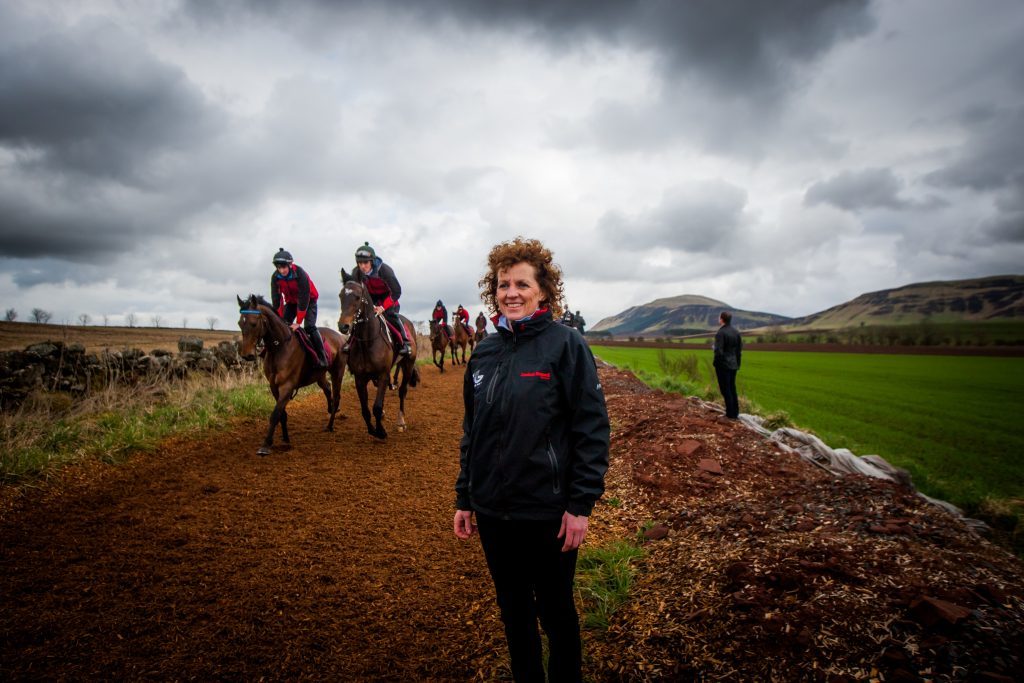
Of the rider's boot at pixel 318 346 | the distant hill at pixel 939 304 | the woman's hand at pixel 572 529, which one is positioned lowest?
the woman's hand at pixel 572 529

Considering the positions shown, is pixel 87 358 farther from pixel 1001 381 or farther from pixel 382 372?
pixel 1001 381

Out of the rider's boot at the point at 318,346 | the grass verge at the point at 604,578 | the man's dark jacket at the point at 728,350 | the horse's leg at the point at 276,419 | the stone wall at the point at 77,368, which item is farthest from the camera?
the man's dark jacket at the point at 728,350

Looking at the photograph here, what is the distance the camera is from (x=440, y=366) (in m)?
19.8

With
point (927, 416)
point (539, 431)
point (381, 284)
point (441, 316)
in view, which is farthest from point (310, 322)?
point (927, 416)

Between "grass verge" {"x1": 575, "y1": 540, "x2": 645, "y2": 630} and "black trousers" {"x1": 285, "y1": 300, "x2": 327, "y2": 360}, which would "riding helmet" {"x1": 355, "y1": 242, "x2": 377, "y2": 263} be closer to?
"black trousers" {"x1": 285, "y1": 300, "x2": 327, "y2": 360}

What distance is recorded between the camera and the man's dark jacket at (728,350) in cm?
967

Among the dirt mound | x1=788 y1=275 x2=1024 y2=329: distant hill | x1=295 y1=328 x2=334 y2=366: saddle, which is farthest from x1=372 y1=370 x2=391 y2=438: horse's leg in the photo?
x1=788 y1=275 x2=1024 y2=329: distant hill

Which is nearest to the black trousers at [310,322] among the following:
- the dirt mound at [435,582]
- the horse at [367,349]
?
the horse at [367,349]

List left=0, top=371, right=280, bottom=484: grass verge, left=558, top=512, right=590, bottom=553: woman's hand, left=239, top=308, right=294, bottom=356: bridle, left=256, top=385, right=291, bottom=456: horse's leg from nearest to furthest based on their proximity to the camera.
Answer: left=558, top=512, right=590, bottom=553: woman's hand → left=0, top=371, right=280, bottom=484: grass verge → left=256, top=385, right=291, bottom=456: horse's leg → left=239, top=308, right=294, bottom=356: bridle

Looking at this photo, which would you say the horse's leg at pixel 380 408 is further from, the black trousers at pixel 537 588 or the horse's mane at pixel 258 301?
the black trousers at pixel 537 588

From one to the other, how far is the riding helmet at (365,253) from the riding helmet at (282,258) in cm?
122

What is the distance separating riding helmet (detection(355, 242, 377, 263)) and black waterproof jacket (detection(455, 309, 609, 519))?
23.0ft

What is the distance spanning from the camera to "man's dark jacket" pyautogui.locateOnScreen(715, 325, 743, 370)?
967cm

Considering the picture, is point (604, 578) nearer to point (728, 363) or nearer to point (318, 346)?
point (318, 346)
